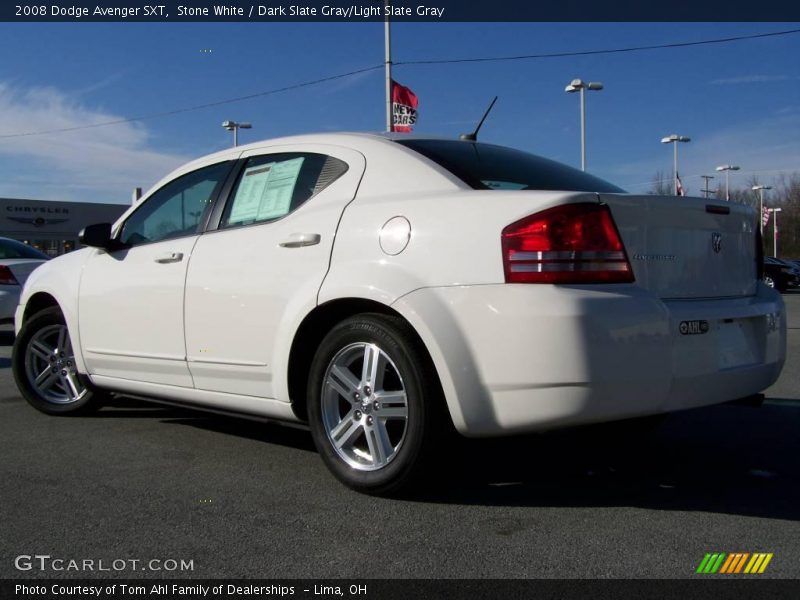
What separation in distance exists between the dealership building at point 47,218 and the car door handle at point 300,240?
146 feet

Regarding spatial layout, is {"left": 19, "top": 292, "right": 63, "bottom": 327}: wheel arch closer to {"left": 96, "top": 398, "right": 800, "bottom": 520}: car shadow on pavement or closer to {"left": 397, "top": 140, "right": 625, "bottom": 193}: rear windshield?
{"left": 96, "top": 398, "right": 800, "bottom": 520}: car shadow on pavement

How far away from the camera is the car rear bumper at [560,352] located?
291cm

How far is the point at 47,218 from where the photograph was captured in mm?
46969

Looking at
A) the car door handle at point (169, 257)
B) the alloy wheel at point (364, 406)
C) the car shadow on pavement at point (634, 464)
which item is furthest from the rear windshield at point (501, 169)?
the car door handle at point (169, 257)

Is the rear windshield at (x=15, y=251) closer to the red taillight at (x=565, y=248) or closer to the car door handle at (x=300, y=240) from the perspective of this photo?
the car door handle at (x=300, y=240)

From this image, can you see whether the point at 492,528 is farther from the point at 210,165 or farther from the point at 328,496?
the point at 210,165

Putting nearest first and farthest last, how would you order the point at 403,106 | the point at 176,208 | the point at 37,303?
the point at 176,208
the point at 37,303
the point at 403,106

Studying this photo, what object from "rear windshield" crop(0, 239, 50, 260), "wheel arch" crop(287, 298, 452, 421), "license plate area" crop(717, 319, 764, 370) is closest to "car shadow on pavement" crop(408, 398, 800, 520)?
"license plate area" crop(717, 319, 764, 370)

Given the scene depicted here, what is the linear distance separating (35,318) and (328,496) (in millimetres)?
2861

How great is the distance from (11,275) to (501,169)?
23.9ft

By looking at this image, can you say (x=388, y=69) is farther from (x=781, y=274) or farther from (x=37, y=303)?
(x=781, y=274)

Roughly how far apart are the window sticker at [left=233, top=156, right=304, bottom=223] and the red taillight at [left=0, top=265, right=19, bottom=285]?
19.8ft

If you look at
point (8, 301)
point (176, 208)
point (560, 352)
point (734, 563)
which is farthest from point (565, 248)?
point (8, 301)
